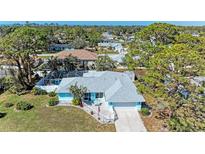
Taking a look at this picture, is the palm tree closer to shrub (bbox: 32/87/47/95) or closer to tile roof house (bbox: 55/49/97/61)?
shrub (bbox: 32/87/47/95)

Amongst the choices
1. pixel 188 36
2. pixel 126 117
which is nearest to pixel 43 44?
pixel 126 117

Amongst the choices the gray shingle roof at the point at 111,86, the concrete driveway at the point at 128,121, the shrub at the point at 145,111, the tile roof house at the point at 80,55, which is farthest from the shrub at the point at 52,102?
the tile roof house at the point at 80,55

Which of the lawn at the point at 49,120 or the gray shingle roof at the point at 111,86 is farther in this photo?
the gray shingle roof at the point at 111,86

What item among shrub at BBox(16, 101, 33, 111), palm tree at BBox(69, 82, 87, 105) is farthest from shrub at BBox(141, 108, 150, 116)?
shrub at BBox(16, 101, 33, 111)

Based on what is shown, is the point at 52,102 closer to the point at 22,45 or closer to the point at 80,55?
the point at 22,45

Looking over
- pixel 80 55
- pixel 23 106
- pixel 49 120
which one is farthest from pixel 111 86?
pixel 80 55

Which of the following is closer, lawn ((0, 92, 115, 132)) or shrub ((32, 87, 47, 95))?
lawn ((0, 92, 115, 132))

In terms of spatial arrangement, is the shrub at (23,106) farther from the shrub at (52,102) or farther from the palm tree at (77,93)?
the palm tree at (77,93)
